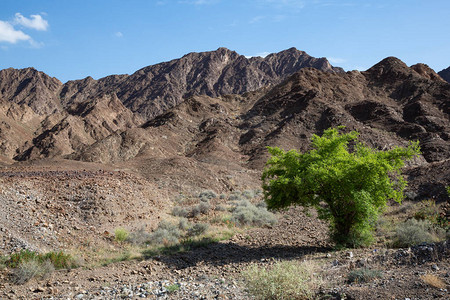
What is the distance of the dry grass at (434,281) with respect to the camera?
6.39 m

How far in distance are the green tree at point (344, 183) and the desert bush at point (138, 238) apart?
5.23 metres

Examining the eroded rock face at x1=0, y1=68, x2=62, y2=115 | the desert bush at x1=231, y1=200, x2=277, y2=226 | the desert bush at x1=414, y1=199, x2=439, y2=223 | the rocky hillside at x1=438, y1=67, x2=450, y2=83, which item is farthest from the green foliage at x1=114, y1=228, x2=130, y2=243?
the rocky hillside at x1=438, y1=67, x2=450, y2=83

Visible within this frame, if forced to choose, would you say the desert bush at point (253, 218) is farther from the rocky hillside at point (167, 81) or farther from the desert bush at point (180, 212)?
the rocky hillside at point (167, 81)

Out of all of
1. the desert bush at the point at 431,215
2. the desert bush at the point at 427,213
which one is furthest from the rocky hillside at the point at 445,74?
the desert bush at the point at 427,213

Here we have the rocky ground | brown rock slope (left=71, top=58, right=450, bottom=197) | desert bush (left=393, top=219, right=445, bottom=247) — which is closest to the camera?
the rocky ground

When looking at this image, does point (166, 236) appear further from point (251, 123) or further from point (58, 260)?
point (251, 123)

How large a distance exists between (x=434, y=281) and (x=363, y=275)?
1.45 m

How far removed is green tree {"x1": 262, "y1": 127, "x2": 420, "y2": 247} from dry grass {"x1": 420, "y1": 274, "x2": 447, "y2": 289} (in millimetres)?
3976

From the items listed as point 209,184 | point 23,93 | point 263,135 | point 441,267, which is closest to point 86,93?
point 23,93

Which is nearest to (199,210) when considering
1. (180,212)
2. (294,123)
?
(180,212)

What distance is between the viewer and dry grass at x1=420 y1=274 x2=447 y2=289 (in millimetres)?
6389

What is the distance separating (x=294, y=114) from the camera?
200ft

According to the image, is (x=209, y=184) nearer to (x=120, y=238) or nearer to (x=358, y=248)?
(x=120, y=238)

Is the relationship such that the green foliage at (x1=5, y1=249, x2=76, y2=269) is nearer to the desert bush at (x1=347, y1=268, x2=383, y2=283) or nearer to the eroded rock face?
the desert bush at (x1=347, y1=268, x2=383, y2=283)
